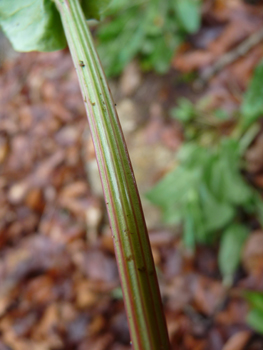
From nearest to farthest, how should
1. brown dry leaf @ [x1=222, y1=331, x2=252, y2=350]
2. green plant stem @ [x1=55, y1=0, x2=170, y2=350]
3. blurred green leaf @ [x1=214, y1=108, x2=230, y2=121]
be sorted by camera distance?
green plant stem @ [x1=55, y1=0, x2=170, y2=350] < brown dry leaf @ [x1=222, y1=331, x2=252, y2=350] < blurred green leaf @ [x1=214, y1=108, x2=230, y2=121]

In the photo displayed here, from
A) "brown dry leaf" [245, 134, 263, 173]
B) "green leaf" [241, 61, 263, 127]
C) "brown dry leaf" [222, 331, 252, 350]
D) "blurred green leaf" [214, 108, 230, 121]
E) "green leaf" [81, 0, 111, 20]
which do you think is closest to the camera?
"green leaf" [81, 0, 111, 20]

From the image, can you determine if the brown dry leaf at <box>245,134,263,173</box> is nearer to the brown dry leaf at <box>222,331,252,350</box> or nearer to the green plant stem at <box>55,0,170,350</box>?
the brown dry leaf at <box>222,331,252,350</box>

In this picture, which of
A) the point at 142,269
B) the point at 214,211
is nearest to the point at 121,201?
the point at 142,269

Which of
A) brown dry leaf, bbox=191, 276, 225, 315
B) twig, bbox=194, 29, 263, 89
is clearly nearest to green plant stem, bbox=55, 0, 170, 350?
brown dry leaf, bbox=191, 276, 225, 315

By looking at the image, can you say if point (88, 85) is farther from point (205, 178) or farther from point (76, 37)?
point (205, 178)

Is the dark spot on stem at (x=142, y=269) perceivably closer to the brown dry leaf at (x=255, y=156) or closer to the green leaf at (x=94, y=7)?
the green leaf at (x=94, y=7)

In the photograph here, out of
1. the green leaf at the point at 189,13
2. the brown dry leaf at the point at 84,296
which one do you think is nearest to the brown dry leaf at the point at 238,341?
the brown dry leaf at the point at 84,296

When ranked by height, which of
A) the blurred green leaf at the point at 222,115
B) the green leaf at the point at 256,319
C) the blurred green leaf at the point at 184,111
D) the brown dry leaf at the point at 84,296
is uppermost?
the blurred green leaf at the point at 184,111
